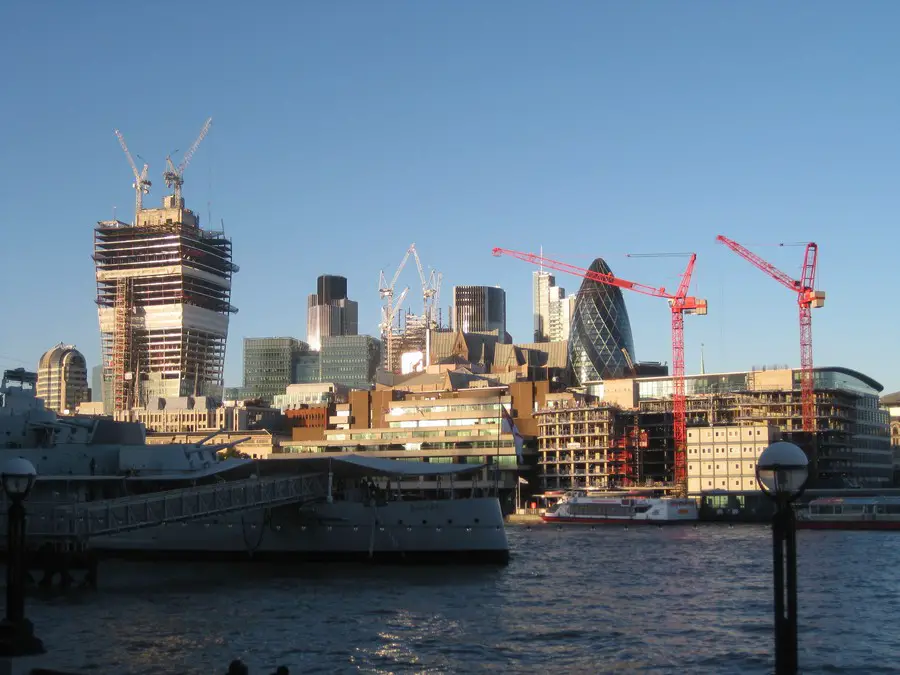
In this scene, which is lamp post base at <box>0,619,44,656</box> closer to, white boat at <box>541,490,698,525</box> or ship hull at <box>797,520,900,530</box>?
ship hull at <box>797,520,900,530</box>

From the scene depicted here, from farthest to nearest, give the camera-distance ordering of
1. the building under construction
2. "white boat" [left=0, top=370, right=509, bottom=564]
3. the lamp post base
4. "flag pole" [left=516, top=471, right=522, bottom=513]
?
"flag pole" [left=516, top=471, right=522, bottom=513], the building under construction, "white boat" [left=0, top=370, right=509, bottom=564], the lamp post base

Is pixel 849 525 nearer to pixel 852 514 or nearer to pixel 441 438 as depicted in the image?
pixel 852 514

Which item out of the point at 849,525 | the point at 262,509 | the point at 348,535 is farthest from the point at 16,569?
the point at 849,525

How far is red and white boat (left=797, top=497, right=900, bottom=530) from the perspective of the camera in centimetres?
12031

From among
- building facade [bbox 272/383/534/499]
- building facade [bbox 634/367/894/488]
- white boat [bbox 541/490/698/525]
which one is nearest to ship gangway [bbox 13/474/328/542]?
white boat [bbox 541/490/698/525]

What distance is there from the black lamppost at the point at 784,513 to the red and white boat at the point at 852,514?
106906 mm

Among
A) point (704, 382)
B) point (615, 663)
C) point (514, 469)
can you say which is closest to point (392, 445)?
point (514, 469)

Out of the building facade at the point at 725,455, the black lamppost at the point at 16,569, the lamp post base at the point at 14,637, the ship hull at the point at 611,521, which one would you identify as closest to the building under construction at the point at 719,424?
the building facade at the point at 725,455

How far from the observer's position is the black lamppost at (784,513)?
1877 cm

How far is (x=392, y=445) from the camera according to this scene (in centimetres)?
17950

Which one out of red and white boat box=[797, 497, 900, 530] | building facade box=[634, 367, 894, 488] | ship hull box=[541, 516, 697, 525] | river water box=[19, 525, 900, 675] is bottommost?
ship hull box=[541, 516, 697, 525]

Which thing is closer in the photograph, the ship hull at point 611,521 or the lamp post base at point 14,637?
the lamp post base at point 14,637

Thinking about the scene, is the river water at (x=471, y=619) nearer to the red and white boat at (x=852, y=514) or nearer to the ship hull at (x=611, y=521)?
the red and white boat at (x=852, y=514)

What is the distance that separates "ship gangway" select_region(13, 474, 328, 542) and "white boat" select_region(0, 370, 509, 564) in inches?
57.0
